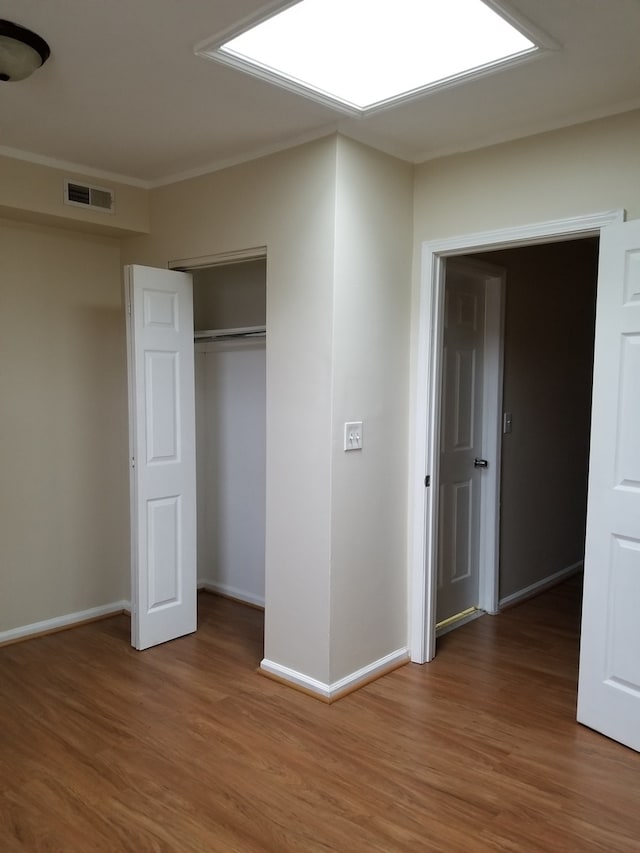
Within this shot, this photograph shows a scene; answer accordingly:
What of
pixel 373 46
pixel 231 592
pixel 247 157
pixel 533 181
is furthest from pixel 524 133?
pixel 231 592

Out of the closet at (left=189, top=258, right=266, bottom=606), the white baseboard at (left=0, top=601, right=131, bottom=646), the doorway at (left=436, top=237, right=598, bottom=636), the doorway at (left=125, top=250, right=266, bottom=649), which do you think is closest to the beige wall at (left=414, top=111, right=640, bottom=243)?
the doorway at (left=436, top=237, right=598, bottom=636)

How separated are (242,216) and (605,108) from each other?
5.33ft

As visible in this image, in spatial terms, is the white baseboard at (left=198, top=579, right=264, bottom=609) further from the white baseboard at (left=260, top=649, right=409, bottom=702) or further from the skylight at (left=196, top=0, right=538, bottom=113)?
the skylight at (left=196, top=0, right=538, bottom=113)

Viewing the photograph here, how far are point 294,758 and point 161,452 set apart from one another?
1667 millimetres

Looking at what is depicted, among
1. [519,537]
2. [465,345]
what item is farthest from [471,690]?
[465,345]

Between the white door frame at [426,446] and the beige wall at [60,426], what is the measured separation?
1798 mm

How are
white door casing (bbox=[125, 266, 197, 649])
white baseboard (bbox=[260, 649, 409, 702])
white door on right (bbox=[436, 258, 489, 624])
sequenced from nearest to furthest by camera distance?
white baseboard (bbox=[260, 649, 409, 702])
white door casing (bbox=[125, 266, 197, 649])
white door on right (bbox=[436, 258, 489, 624])

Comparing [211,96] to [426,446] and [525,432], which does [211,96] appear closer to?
[426,446]

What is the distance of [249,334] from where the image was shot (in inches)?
161

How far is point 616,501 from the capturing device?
261 cm

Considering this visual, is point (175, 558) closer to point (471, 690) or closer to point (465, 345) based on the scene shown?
point (471, 690)

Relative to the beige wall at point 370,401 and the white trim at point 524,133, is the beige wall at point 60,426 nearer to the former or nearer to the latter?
the beige wall at point 370,401

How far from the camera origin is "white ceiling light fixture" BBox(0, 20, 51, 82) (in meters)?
2.08

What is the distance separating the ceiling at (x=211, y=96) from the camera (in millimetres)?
2006
